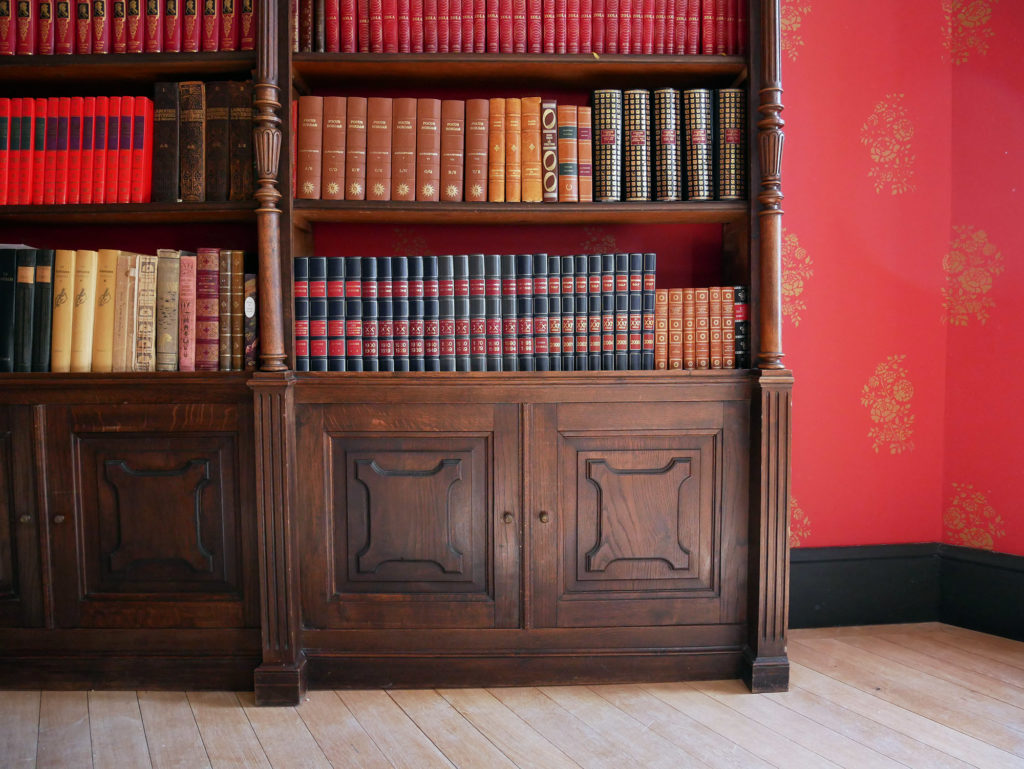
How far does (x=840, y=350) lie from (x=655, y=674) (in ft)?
3.82

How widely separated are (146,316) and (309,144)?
2.04 ft

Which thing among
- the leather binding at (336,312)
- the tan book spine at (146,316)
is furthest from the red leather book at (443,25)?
the tan book spine at (146,316)

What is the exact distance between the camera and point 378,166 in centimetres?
177

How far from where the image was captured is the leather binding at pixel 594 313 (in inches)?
70.4

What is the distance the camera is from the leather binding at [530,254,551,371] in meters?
1.78

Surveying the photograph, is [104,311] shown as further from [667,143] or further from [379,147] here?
[667,143]

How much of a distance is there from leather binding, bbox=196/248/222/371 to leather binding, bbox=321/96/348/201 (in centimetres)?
20

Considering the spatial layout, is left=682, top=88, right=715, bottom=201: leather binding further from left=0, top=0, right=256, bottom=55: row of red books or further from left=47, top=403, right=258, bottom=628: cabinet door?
left=47, top=403, right=258, bottom=628: cabinet door

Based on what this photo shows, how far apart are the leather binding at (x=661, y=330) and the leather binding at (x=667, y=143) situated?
26cm

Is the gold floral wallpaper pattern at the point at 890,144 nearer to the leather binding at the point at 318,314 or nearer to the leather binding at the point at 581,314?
the leather binding at the point at 581,314

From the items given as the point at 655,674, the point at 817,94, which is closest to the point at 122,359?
the point at 655,674

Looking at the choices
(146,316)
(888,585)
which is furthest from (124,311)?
(888,585)

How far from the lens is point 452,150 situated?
70.1 inches

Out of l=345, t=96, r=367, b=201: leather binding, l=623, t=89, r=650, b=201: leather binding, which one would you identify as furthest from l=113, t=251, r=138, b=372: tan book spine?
l=623, t=89, r=650, b=201: leather binding
